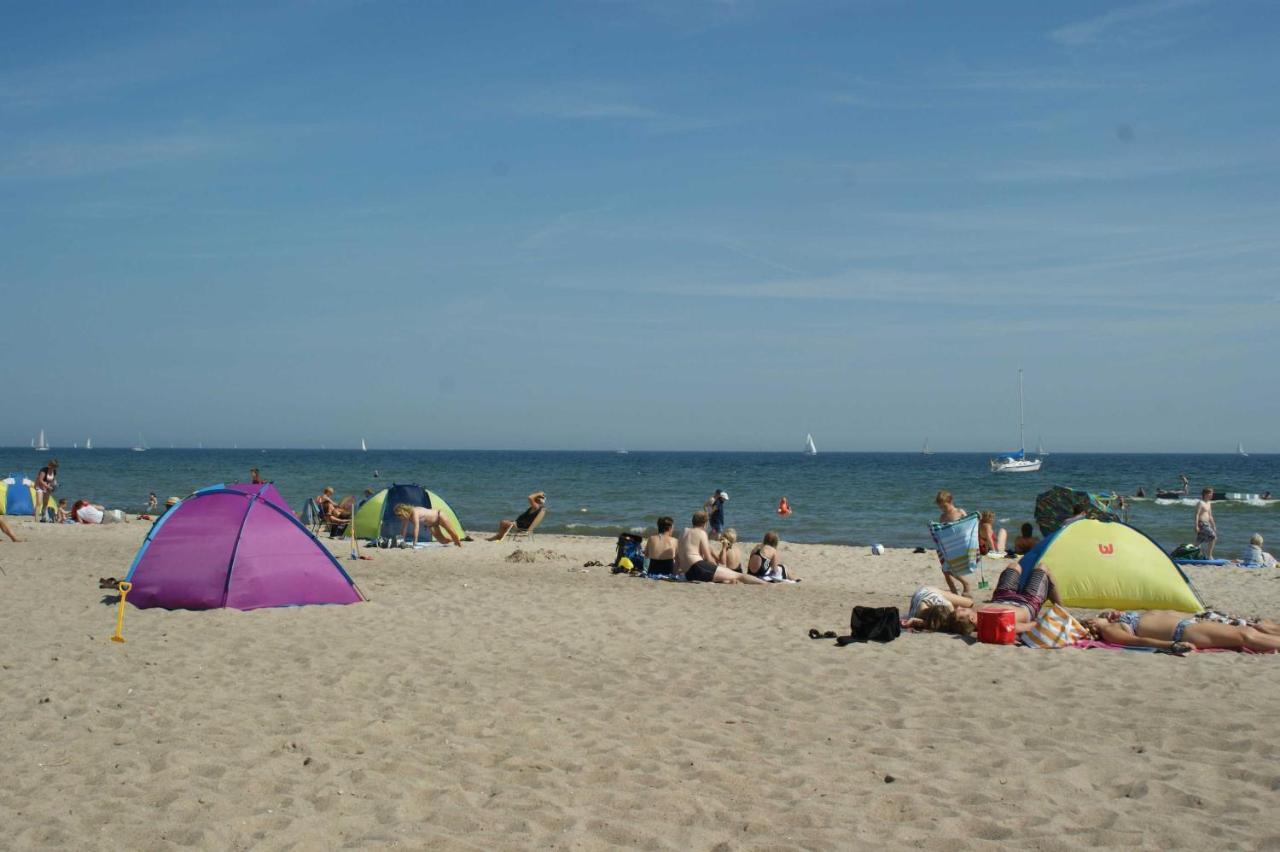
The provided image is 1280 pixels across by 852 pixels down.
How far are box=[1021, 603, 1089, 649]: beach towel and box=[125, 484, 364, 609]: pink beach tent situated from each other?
7.25 metres

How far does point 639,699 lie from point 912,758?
216cm

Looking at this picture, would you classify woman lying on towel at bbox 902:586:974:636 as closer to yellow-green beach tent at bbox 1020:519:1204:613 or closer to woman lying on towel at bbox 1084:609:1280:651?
woman lying on towel at bbox 1084:609:1280:651

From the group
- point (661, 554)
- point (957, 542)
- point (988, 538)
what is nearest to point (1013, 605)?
point (957, 542)

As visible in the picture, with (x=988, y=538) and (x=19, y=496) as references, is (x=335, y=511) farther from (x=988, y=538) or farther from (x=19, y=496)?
(x=988, y=538)

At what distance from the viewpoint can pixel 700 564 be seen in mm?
14891

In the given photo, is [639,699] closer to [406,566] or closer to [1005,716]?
[1005,716]

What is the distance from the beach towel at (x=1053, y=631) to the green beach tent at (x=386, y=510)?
12714mm

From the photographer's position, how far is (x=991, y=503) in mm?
41031

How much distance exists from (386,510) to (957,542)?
10964 millimetres

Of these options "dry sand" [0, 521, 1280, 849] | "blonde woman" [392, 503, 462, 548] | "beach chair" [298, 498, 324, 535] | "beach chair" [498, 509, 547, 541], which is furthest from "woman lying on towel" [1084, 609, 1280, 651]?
"beach chair" [298, 498, 324, 535]

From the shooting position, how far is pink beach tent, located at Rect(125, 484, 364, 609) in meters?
11.2

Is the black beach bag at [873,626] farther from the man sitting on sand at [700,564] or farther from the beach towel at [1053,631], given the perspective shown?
the man sitting on sand at [700,564]

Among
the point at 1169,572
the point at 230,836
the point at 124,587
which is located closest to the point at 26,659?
the point at 124,587

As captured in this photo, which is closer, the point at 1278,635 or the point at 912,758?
the point at 912,758
